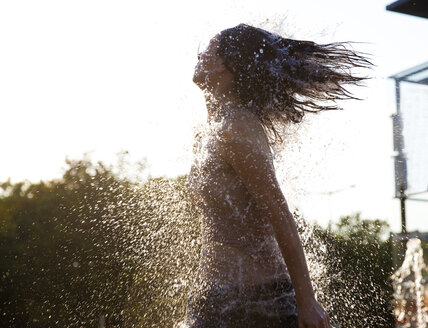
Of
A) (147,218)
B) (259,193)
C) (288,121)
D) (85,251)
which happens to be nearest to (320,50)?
(288,121)

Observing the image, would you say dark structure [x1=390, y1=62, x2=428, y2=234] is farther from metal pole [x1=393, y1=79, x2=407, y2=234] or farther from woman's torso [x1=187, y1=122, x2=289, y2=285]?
woman's torso [x1=187, y1=122, x2=289, y2=285]

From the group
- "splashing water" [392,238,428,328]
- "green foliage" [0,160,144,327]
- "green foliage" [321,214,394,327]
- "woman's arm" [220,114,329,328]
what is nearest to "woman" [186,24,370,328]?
"woman's arm" [220,114,329,328]

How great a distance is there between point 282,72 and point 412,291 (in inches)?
214

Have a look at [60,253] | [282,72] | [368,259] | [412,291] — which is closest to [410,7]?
[412,291]

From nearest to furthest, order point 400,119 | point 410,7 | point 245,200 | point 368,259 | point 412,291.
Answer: point 245,200
point 410,7
point 412,291
point 400,119
point 368,259

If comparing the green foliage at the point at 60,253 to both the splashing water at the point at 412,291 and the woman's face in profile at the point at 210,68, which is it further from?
the woman's face in profile at the point at 210,68

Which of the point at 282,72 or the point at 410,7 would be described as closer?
the point at 282,72

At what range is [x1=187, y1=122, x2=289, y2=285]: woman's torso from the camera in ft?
7.36

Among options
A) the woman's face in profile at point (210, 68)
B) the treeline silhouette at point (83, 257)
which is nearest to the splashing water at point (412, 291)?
the treeline silhouette at point (83, 257)

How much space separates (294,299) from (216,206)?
1.66ft

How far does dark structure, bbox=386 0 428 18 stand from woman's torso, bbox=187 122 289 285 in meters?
4.60

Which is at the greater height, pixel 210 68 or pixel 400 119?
pixel 400 119

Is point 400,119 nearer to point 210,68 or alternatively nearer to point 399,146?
point 399,146

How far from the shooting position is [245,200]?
7.45ft
